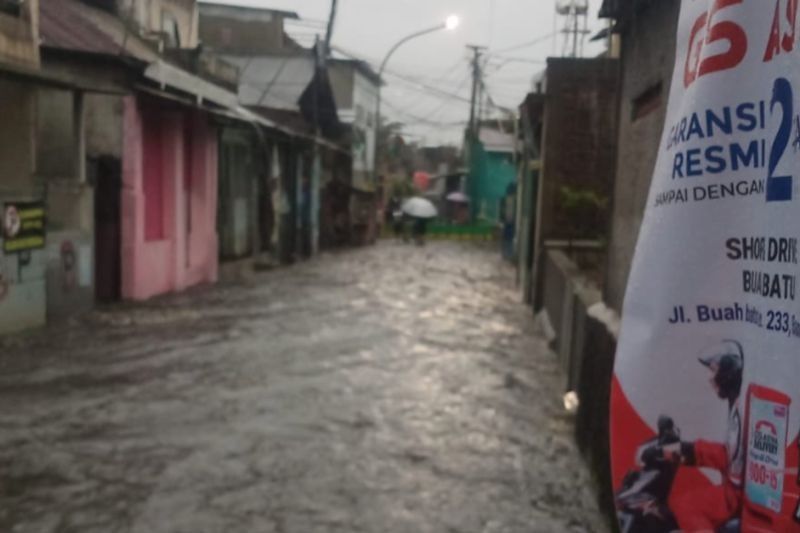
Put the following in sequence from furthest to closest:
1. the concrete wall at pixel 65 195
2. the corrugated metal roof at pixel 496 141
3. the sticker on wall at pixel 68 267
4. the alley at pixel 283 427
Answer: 1. the corrugated metal roof at pixel 496 141
2. the sticker on wall at pixel 68 267
3. the concrete wall at pixel 65 195
4. the alley at pixel 283 427

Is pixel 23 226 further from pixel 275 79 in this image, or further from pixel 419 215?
pixel 419 215

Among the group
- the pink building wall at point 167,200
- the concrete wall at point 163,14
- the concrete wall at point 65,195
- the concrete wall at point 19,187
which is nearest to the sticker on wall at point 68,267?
the concrete wall at point 65,195

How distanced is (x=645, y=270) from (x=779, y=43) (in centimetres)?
53

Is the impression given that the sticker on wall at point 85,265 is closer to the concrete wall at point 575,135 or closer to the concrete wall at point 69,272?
the concrete wall at point 69,272

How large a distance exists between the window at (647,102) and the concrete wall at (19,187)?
7725 millimetres

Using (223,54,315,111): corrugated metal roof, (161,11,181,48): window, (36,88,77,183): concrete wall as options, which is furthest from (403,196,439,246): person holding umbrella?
(36,88,77,183): concrete wall

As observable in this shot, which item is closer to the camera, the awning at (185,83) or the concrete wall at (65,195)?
the concrete wall at (65,195)

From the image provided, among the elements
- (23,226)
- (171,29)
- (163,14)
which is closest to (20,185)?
(23,226)

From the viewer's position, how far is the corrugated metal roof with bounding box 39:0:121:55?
13.7 m

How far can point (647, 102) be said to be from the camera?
6.69m

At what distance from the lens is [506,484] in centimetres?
704

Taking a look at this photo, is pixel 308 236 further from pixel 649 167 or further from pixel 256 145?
pixel 649 167

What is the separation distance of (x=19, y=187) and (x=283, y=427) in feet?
19.6

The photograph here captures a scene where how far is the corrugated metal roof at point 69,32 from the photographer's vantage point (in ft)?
45.1
